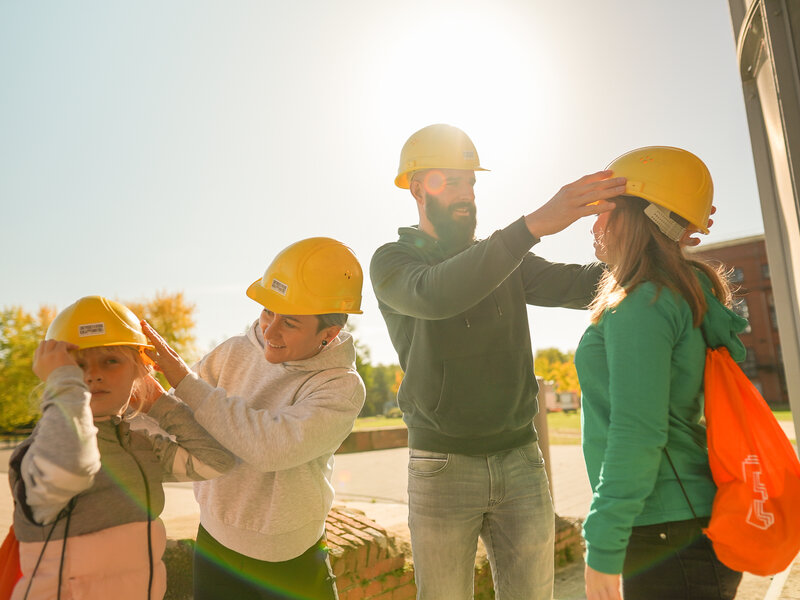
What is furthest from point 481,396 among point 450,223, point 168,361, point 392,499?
→ point 392,499

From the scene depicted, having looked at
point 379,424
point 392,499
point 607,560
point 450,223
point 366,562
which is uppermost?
point 450,223

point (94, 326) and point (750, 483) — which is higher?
point (94, 326)

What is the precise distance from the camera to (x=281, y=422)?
1.86 metres

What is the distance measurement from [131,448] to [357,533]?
2.21 m

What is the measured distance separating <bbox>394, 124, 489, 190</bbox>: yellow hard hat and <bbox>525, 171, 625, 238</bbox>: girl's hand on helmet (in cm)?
81

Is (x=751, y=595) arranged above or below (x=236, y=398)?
below

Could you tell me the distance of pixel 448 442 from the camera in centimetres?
239

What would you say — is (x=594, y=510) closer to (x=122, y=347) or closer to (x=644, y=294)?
(x=644, y=294)

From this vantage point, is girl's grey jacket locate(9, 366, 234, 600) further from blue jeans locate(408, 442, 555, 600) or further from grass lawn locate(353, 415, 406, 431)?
grass lawn locate(353, 415, 406, 431)

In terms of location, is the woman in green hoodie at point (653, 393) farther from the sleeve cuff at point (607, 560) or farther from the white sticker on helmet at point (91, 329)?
the white sticker on helmet at point (91, 329)

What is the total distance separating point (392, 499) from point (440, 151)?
7398mm

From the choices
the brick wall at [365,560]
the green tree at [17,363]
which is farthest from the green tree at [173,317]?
the brick wall at [365,560]

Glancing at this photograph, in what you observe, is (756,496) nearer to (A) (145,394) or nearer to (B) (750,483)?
(B) (750,483)

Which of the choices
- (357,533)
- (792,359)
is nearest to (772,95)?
(792,359)
